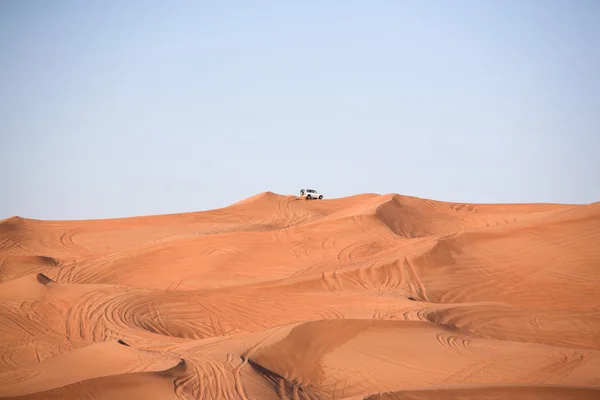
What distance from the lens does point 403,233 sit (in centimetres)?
3195

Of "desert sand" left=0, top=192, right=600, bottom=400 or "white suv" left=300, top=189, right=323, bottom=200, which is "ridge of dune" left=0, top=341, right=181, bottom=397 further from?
"white suv" left=300, top=189, right=323, bottom=200

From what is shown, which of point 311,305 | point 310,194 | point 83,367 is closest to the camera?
point 83,367

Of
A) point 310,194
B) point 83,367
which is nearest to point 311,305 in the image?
point 83,367

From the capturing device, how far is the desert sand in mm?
14172

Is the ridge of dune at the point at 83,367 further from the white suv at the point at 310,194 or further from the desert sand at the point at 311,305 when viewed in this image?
the white suv at the point at 310,194

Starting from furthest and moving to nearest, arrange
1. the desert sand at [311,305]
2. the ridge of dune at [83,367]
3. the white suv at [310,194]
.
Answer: the white suv at [310,194] → the desert sand at [311,305] → the ridge of dune at [83,367]

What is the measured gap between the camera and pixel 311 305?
826 inches

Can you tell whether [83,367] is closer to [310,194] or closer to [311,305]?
[311,305]

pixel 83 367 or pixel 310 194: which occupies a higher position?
pixel 310 194

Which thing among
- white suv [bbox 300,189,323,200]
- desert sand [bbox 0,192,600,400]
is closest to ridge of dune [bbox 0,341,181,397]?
desert sand [bbox 0,192,600,400]

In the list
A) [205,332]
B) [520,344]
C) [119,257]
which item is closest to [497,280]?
[520,344]

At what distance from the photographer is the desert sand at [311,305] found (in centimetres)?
1417

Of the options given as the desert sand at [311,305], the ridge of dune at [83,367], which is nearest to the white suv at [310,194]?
the desert sand at [311,305]

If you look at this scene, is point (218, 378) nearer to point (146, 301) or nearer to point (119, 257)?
point (146, 301)
